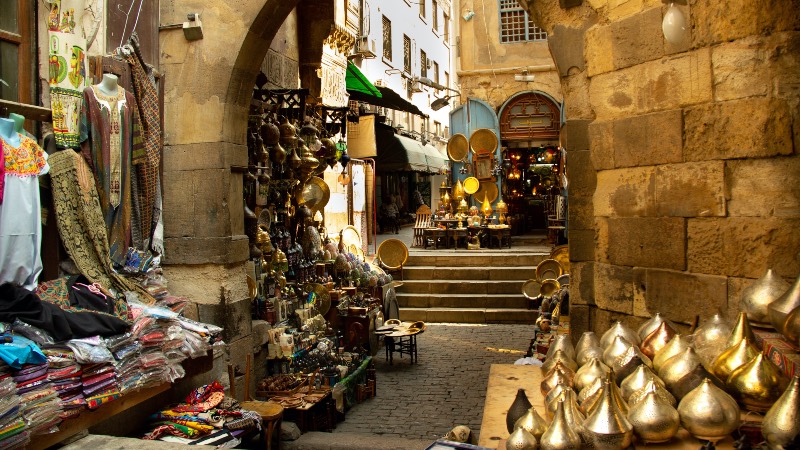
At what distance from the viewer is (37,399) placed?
3.48 metres

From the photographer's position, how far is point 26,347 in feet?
11.6

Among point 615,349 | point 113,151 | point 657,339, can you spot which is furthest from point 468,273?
point 615,349

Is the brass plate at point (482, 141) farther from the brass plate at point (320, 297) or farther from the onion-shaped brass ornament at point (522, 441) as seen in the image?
the onion-shaped brass ornament at point (522, 441)

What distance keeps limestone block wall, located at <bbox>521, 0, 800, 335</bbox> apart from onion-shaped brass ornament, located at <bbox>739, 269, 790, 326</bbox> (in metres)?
0.70

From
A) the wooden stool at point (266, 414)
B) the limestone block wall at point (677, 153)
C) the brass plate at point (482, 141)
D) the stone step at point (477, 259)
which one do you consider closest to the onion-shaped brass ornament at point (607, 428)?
the limestone block wall at point (677, 153)

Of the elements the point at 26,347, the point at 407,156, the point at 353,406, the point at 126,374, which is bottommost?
the point at 353,406

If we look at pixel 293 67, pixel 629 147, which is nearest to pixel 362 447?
pixel 629 147

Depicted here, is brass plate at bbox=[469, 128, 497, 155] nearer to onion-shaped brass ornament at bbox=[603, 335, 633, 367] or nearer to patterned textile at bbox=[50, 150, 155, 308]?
patterned textile at bbox=[50, 150, 155, 308]

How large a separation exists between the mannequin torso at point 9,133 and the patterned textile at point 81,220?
1.30 ft

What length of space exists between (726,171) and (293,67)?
264 inches

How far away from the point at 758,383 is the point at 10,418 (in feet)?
11.6

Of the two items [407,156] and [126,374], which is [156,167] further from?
[407,156]

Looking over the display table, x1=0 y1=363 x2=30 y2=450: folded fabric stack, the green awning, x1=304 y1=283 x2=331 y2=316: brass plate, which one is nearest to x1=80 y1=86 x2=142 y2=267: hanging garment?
x1=0 y1=363 x2=30 y2=450: folded fabric stack

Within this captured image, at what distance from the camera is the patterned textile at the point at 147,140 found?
537cm
